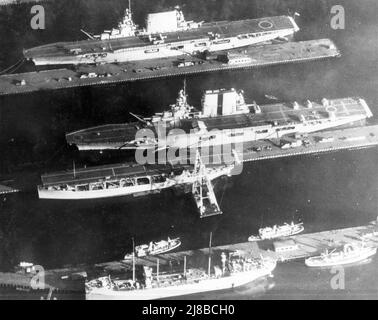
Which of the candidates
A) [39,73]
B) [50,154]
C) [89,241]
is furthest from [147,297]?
[39,73]

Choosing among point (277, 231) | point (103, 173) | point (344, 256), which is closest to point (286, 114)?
point (277, 231)

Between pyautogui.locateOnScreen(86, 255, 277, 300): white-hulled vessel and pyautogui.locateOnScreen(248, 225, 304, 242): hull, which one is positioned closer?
pyautogui.locateOnScreen(86, 255, 277, 300): white-hulled vessel

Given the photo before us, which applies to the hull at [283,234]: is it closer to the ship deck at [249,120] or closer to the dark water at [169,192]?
the dark water at [169,192]

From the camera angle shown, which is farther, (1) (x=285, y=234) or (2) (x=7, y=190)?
(2) (x=7, y=190)

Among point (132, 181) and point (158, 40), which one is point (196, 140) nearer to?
point (132, 181)

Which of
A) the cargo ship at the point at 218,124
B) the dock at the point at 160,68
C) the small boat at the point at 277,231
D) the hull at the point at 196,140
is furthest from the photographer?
the dock at the point at 160,68

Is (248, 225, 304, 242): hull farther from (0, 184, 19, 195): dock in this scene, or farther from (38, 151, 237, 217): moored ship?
Answer: (0, 184, 19, 195): dock

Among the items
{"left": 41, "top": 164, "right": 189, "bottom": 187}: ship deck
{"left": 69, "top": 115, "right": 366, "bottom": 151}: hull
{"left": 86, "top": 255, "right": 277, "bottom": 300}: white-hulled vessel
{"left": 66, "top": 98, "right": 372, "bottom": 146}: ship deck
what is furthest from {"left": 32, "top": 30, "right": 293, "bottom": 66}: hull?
{"left": 86, "top": 255, "right": 277, "bottom": 300}: white-hulled vessel

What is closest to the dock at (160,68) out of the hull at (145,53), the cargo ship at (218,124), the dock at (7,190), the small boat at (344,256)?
the hull at (145,53)
